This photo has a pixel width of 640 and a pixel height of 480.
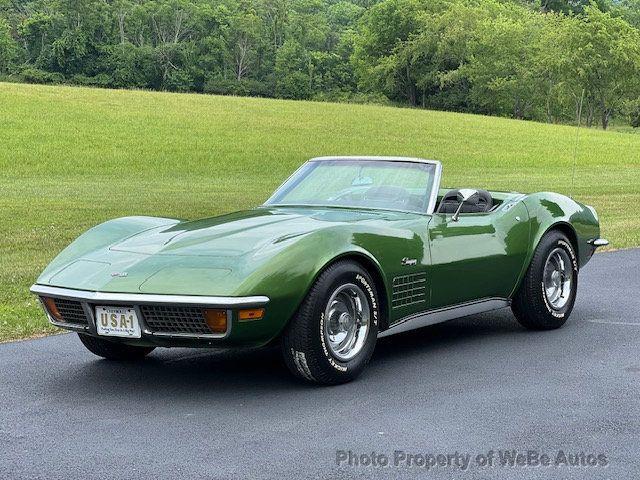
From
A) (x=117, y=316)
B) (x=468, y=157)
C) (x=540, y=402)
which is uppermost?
(x=117, y=316)

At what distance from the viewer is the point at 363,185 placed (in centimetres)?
676

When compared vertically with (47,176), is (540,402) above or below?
above

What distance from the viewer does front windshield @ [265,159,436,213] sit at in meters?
6.59

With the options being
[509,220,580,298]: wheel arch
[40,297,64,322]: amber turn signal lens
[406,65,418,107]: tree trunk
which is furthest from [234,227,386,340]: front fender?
[406,65,418,107]: tree trunk

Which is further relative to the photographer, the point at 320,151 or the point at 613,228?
the point at 320,151

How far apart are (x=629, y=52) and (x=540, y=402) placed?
74480 millimetres

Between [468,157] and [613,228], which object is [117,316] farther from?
[468,157]

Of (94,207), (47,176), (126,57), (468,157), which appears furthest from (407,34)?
(94,207)

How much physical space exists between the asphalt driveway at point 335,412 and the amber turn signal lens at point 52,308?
0.40 meters

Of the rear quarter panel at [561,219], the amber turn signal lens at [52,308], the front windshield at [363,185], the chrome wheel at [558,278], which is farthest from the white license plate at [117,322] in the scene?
the chrome wheel at [558,278]

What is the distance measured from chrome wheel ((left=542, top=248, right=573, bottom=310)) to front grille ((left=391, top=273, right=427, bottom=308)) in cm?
155

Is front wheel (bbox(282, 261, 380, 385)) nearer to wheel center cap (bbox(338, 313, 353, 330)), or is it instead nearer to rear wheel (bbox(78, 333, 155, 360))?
wheel center cap (bbox(338, 313, 353, 330))

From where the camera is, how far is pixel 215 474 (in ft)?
13.0

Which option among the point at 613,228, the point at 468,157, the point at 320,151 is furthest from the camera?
the point at 468,157
